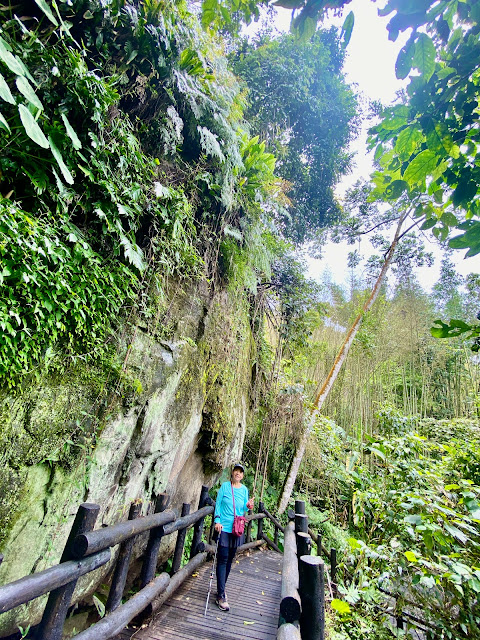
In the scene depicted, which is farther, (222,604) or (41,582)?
(222,604)

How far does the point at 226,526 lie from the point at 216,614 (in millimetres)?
619

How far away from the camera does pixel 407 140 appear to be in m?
1.43

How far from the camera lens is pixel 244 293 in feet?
18.3

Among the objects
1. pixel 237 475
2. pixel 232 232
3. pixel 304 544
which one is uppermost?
pixel 232 232

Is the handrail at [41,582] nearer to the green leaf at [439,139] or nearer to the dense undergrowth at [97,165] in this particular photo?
the dense undergrowth at [97,165]

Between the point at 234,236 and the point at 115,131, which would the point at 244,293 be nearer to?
the point at 234,236

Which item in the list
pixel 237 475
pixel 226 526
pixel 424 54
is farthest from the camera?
pixel 237 475

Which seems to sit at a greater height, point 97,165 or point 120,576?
point 97,165

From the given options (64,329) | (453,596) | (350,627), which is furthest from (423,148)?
(350,627)

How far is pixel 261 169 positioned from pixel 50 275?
3.80 metres

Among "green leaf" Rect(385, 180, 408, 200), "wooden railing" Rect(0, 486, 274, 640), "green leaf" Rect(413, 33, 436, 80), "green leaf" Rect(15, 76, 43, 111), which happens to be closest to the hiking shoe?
"wooden railing" Rect(0, 486, 274, 640)

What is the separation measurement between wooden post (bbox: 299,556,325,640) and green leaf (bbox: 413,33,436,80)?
2270 millimetres

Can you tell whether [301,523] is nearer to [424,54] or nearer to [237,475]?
[237,475]

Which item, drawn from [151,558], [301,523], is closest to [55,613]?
[151,558]
